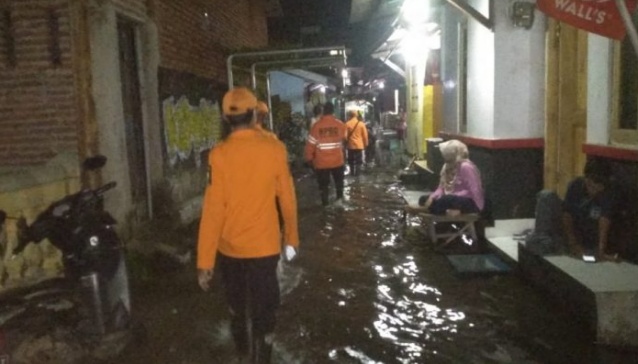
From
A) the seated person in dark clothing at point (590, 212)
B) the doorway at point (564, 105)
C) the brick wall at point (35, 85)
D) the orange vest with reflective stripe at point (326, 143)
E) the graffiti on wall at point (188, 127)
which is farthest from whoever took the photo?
the orange vest with reflective stripe at point (326, 143)

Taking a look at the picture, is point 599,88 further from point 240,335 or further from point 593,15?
point 240,335

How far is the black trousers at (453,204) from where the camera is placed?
330 inches

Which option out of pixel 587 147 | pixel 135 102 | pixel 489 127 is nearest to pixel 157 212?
pixel 135 102

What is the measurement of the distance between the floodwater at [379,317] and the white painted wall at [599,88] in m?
1.62

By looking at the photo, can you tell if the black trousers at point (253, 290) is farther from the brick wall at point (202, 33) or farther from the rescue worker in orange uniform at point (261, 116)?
the brick wall at point (202, 33)

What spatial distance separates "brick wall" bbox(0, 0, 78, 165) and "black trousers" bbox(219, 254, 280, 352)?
3716 mm

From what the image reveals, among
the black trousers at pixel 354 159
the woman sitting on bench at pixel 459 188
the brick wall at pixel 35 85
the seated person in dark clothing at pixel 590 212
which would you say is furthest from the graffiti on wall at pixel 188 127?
the seated person in dark clothing at pixel 590 212

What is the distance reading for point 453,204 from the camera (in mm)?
8461

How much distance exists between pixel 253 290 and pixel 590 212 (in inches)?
129

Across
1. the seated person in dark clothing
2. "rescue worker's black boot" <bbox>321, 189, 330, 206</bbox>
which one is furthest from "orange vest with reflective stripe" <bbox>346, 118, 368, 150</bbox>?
the seated person in dark clothing

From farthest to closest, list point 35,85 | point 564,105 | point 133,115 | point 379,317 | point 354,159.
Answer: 1. point 354,159
2. point 133,115
3. point 564,105
4. point 35,85
5. point 379,317

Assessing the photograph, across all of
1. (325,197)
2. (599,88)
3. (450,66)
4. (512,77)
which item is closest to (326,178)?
(325,197)

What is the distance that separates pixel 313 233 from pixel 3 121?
440 centimetres

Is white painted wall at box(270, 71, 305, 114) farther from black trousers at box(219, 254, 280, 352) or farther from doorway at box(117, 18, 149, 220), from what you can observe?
black trousers at box(219, 254, 280, 352)
